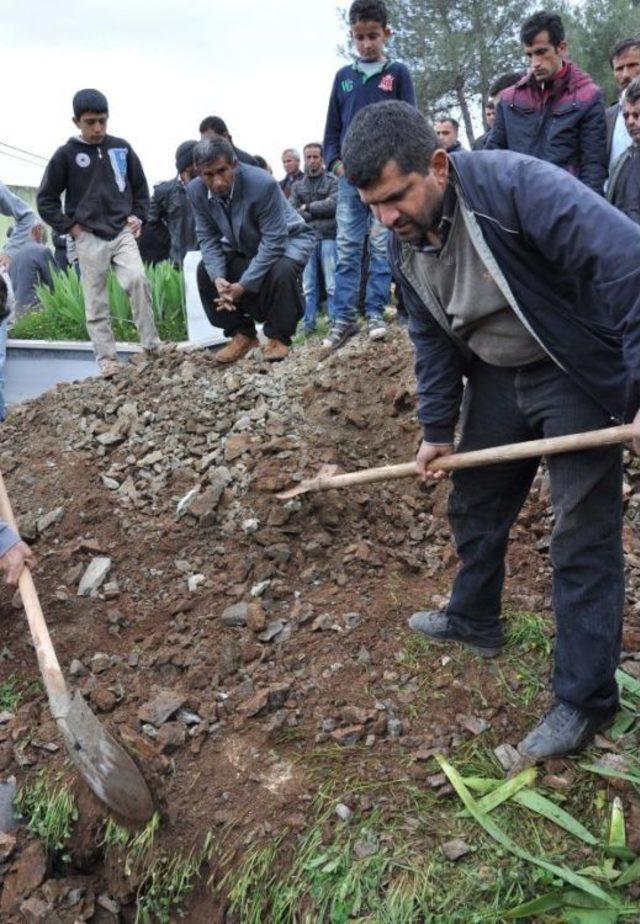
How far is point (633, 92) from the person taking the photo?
4277mm

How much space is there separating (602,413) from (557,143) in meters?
3.29

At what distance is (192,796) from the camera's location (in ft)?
9.27

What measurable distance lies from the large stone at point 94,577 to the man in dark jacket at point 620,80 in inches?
152

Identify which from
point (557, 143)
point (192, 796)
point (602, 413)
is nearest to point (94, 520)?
point (192, 796)

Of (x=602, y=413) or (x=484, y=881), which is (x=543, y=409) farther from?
(x=484, y=881)

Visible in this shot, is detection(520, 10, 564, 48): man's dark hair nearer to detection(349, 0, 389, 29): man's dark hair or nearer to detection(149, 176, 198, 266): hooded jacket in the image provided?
detection(349, 0, 389, 29): man's dark hair

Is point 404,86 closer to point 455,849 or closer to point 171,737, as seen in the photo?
point 171,737

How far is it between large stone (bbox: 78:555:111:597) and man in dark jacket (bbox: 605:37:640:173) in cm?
387

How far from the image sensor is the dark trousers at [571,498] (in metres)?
2.44

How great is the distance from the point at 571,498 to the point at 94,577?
2404mm

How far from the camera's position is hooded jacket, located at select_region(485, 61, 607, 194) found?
198 inches

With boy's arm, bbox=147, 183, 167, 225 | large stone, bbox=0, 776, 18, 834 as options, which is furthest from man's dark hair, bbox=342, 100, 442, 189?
boy's arm, bbox=147, 183, 167, 225

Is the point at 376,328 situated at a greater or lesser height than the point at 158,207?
lesser

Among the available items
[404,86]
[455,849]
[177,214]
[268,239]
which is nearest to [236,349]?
[268,239]
